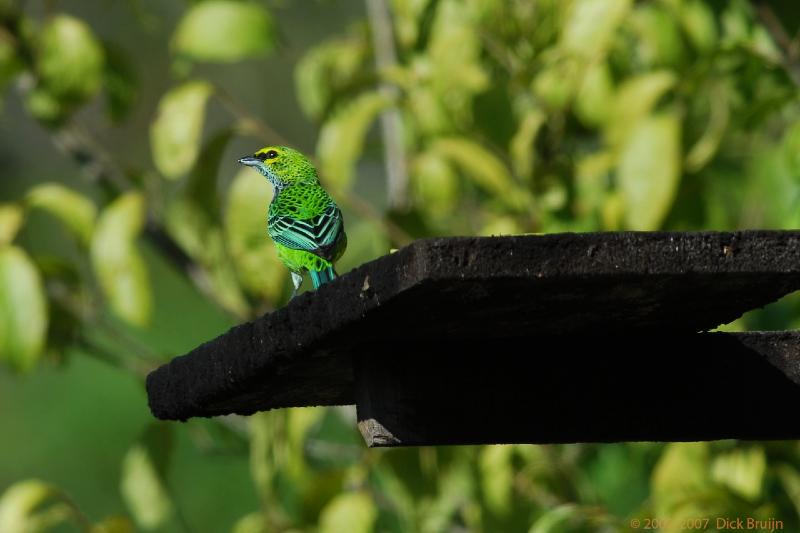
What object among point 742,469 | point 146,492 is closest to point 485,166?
point 742,469

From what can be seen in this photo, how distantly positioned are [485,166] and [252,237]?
64 centimetres

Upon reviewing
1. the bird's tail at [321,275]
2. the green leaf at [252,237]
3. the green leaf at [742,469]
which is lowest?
the bird's tail at [321,275]

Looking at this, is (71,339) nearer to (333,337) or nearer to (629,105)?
(629,105)

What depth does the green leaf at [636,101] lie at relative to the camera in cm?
346

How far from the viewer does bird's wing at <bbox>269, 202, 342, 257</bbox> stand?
95.6 inches

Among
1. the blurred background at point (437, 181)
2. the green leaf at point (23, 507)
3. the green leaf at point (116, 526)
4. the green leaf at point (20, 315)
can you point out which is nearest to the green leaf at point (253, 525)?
the blurred background at point (437, 181)

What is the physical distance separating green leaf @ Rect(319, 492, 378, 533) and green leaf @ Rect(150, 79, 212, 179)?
979 millimetres

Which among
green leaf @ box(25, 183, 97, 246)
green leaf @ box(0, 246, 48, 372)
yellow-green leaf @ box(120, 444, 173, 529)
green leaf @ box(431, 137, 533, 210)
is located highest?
green leaf @ box(25, 183, 97, 246)

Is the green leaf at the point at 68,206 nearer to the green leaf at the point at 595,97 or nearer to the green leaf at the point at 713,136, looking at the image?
the green leaf at the point at 595,97

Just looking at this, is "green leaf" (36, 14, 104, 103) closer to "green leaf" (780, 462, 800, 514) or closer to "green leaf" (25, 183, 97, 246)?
"green leaf" (25, 183, 97, 246)

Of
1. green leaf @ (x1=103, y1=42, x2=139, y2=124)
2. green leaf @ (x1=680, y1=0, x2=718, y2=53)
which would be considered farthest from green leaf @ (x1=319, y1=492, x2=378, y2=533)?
green leaf @ (x1=103, y1=42, x2=139, y2=124)

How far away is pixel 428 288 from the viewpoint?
5.11ft

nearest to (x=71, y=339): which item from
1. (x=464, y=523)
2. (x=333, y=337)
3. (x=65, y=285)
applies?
(x=65, y=285)

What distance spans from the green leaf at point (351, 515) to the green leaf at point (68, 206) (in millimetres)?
1131
